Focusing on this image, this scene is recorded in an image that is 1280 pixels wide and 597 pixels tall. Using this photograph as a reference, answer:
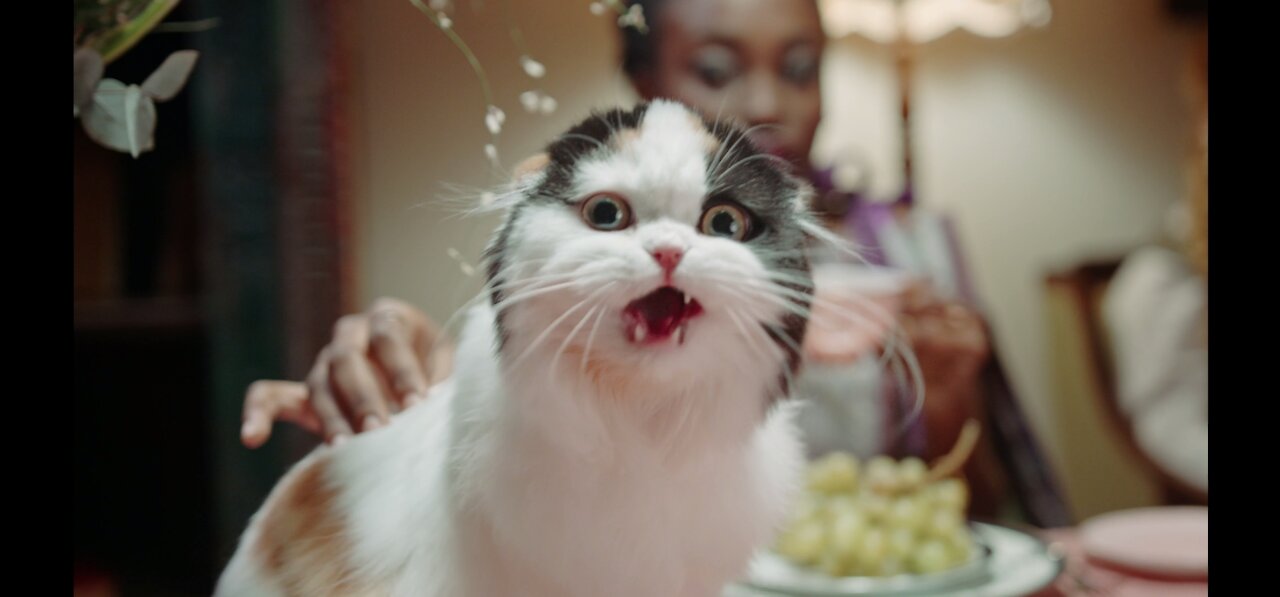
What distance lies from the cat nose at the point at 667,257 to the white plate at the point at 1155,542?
26.0 inches

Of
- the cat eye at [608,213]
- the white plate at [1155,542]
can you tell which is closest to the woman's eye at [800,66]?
the cat eye at [608,213]

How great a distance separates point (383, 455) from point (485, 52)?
20 centimetres

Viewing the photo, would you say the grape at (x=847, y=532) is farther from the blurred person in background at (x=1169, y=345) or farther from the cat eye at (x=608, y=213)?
the blurred person in background at (x=1169, y=345)

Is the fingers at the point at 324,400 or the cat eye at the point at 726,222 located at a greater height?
the cat eye at the point at 726,222

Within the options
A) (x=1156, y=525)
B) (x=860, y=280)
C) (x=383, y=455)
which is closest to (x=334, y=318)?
(x=383, y=455)

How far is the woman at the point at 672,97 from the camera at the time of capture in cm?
46

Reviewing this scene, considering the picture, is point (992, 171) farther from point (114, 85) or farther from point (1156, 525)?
point (114, 85)

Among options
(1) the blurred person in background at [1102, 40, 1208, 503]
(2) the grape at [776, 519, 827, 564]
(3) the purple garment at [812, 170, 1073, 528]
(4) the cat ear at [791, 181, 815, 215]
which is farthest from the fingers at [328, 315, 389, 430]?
(1) the blurred person in background at [1102, 40, 1208, 503]

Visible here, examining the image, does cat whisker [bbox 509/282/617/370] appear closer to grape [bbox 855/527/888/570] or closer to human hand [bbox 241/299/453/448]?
human hand [bbox 241/299/453/448]

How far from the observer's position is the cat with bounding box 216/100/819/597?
1.18 feet

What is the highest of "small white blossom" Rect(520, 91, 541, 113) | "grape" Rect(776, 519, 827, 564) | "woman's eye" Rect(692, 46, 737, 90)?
"woman's eye" Rect(692, 46, 737, 90)

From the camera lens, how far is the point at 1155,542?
94 cm

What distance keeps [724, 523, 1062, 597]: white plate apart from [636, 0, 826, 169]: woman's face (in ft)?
1.12
